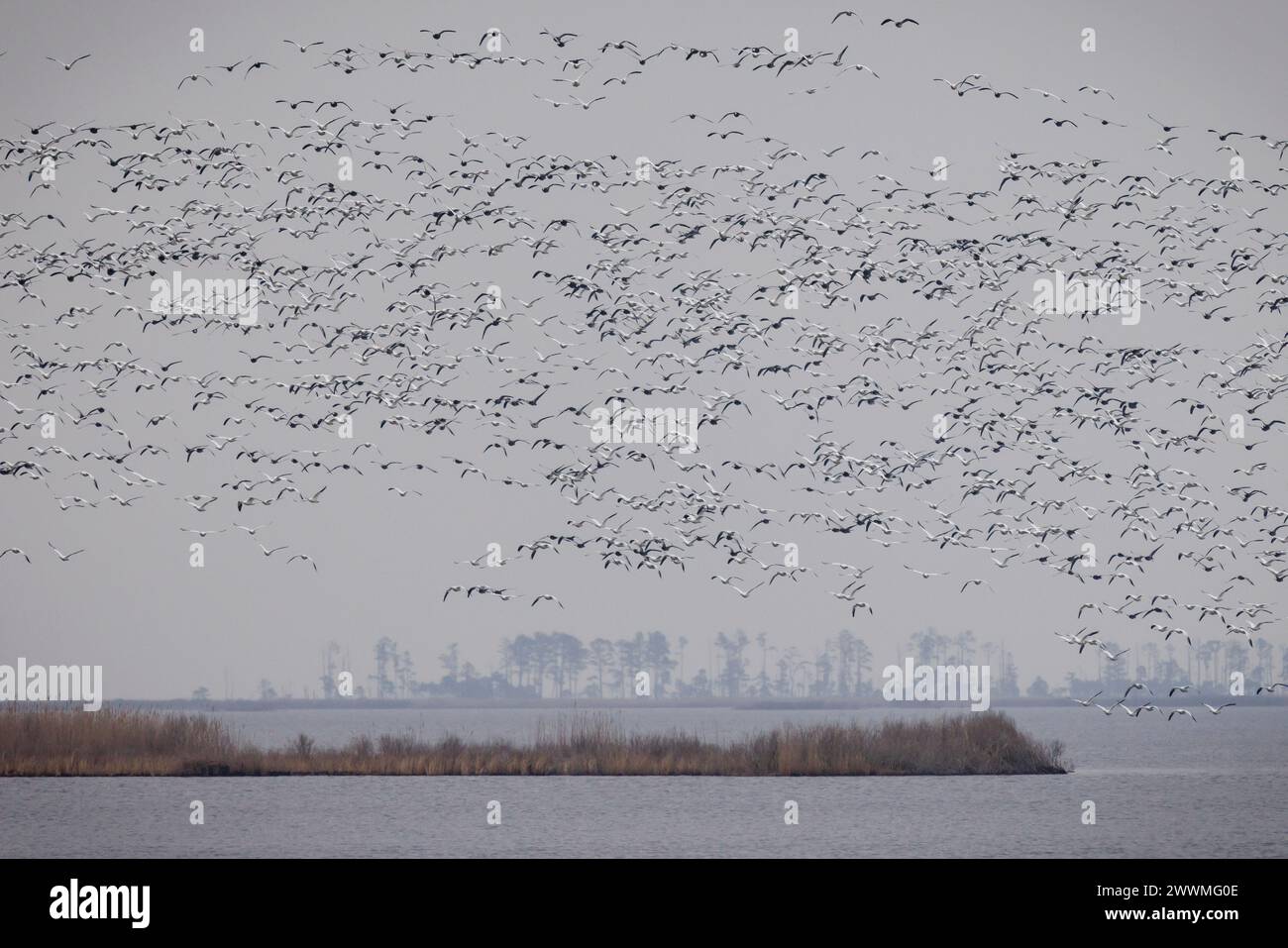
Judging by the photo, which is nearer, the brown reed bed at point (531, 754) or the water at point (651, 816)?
the water at point (651, 816)

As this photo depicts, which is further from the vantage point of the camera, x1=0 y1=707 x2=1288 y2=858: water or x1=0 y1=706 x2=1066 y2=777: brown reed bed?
x1=0 y1=706 x2=1066 y2=777: brown reed bed

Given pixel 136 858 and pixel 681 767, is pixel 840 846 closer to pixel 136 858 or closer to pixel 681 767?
pixel 681 767
